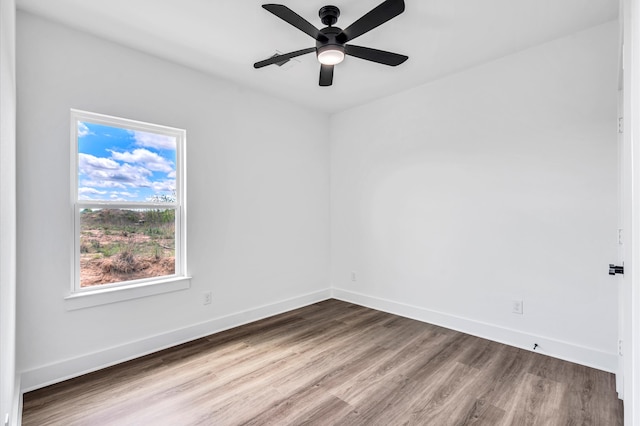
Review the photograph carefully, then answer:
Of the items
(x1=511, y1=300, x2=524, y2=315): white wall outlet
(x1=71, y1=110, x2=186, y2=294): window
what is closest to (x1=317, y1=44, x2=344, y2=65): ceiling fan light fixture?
(x1=71, y1=110, x2=186, y2=294): window

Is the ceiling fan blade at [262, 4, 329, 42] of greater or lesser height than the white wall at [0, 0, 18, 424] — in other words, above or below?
above

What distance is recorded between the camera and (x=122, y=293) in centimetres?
266

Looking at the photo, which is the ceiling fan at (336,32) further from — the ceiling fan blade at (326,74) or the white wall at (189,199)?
the white wall at (189,199)

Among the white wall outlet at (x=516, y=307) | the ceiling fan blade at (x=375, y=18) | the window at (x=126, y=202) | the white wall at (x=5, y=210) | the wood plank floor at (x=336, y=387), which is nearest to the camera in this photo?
the white wall at (x=5, y=210)

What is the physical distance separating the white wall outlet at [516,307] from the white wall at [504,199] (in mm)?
34

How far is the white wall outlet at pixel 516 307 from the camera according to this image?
9.53 feet

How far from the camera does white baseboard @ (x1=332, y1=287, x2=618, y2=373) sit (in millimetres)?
2518

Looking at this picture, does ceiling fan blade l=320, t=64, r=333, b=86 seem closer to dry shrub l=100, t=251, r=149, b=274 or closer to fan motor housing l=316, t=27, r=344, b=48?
fan motor housing l=316, t=27, r=344, b=48

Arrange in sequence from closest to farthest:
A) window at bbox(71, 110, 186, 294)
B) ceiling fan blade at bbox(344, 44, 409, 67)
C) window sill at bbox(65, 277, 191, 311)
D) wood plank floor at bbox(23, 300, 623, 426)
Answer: wood plank floor at bbox(23, 300, 623, 426)
ceiling fan blade at bbox(344, 44, 409, 67)
window sill at bbox(65, 277, 191, 311)
window at bbox(71, 110, 186, 294)

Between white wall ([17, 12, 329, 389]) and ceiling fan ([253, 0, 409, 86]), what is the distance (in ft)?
3.80

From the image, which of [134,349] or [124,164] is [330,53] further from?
[134,349]

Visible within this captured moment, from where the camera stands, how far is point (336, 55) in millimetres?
2281

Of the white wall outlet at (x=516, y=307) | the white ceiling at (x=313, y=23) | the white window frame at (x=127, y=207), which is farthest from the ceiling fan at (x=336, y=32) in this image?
the white wall outlet at (x=516, y=307)

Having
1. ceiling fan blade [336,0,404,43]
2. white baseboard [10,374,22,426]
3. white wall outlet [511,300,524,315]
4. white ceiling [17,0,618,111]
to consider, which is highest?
white ceiling [17,0,618,111]
